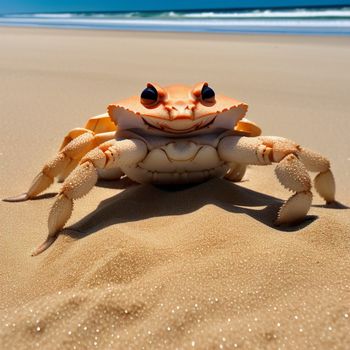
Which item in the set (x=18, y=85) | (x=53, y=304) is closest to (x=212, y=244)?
(x=53, y=304)

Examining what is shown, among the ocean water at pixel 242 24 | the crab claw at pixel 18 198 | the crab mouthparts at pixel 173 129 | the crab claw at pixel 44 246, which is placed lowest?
the ocean water at pixel 242 24

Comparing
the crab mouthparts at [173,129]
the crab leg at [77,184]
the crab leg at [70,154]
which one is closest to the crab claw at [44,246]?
the crab leg at [77,184]

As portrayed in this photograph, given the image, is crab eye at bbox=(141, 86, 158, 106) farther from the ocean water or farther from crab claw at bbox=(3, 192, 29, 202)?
the ocean water

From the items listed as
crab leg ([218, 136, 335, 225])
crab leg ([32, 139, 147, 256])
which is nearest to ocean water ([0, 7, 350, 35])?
crab leg ([218, 136, 335, 225])

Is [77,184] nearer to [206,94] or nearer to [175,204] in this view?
[175,204]

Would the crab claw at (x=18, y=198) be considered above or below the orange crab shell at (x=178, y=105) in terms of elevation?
below

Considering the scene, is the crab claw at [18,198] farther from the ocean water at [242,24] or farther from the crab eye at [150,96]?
the ocean water at [242,24]
